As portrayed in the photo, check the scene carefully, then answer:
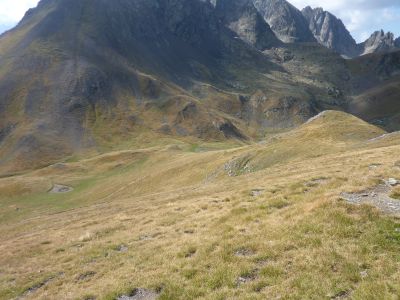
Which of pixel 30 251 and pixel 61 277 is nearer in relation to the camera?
pixel 61 277

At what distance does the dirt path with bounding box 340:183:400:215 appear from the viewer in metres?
18.5

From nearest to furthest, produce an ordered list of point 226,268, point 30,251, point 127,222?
point 226,268
point 30,251
point 127,222

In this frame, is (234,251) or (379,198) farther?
(379,198)

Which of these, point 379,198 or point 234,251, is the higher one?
point 379,198

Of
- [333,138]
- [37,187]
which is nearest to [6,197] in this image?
[37,187]

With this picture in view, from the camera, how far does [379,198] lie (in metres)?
20.3

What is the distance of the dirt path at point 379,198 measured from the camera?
727 inches

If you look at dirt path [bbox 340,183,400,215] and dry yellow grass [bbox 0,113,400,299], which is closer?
dry yellow grass [bbox 0,113,400,299]

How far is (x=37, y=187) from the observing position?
392ft

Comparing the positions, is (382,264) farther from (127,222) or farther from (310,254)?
(127,222)

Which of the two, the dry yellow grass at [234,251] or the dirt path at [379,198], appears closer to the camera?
the dry yellow grass at [234,251]

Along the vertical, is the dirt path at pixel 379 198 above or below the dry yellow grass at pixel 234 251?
above

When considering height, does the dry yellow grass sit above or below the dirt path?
below

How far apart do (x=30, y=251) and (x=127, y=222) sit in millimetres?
6796
